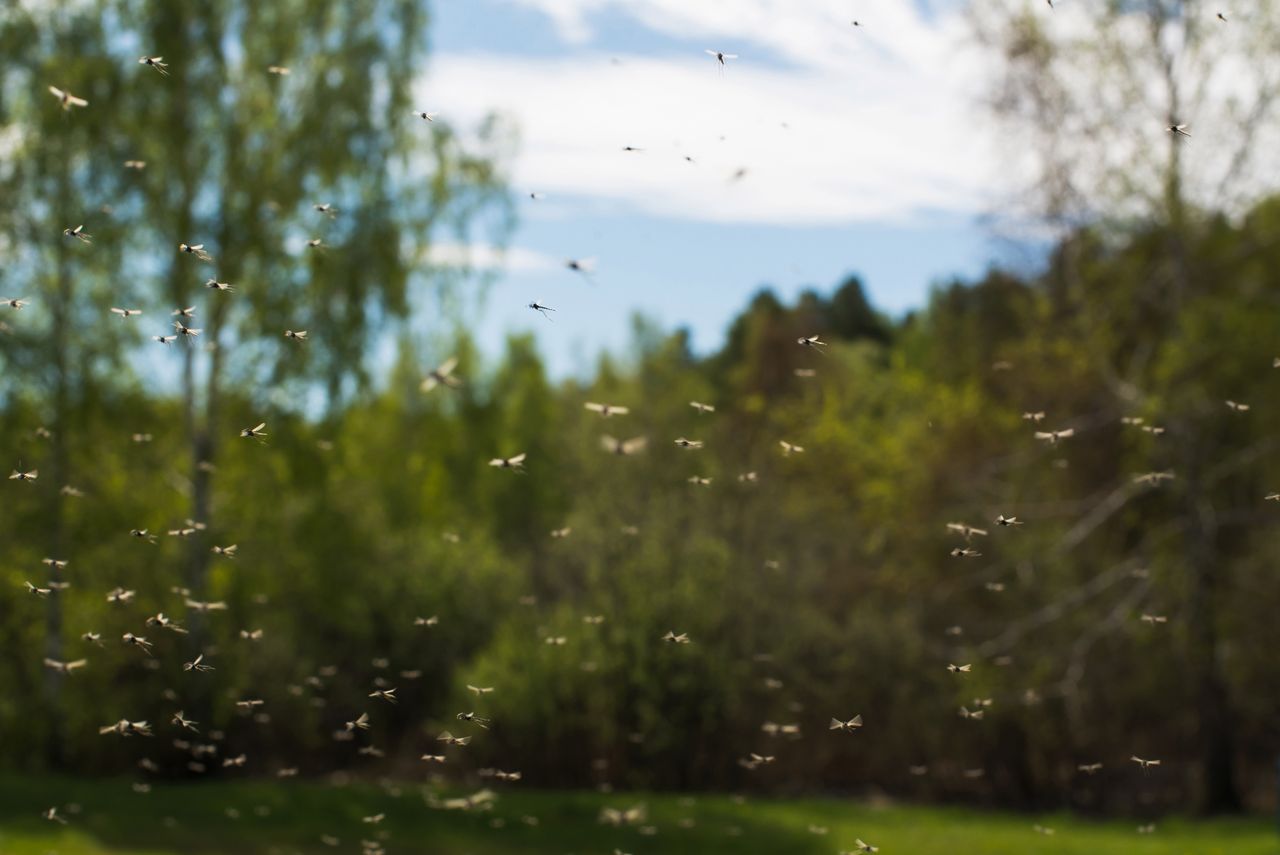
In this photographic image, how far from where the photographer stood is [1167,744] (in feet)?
63.4

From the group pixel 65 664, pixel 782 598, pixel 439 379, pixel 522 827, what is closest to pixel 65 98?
pixel 439 379

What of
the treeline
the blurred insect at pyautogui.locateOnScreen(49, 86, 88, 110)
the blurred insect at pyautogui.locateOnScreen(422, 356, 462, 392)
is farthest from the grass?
the blurred insect at pyautogui.locateOnScreen(422, 356, 462, 392)

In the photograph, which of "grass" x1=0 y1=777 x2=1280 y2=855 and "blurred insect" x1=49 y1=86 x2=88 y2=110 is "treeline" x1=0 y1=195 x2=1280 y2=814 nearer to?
"grass" x1=0 y1=777 x2=1280 y2=855

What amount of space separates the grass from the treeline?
1.31 meters

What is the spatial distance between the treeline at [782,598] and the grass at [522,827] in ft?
4.29

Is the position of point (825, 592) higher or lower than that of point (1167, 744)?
higher

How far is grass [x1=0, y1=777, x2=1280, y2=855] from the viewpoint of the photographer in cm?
1398

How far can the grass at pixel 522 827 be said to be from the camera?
45.9 ft

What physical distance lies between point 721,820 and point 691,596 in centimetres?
293

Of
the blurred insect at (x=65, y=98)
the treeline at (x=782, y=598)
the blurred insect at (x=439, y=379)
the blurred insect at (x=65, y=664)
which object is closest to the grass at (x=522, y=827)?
the treeline at (x=782, y=598)

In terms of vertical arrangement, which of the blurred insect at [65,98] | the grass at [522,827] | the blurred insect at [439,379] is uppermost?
the blurred insect at [65,98]

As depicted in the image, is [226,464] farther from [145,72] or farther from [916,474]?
[916,474]

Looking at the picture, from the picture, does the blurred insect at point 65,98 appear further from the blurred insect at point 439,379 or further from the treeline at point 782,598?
the treeline at point 782,598

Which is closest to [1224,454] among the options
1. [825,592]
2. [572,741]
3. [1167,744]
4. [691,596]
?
[1167,744]
